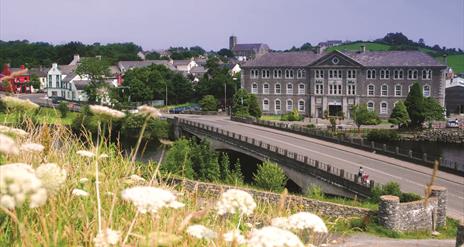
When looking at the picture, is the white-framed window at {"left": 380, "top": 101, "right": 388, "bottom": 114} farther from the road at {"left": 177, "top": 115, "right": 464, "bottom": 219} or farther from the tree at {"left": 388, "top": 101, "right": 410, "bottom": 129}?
the road at {"left": 177, "top": 115, "right": 464, "bottom": 219}

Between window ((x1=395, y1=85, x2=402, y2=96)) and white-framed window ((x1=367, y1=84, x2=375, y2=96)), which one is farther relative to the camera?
white-framed window ((x1=367, y1=84, x2=375, y2=96))

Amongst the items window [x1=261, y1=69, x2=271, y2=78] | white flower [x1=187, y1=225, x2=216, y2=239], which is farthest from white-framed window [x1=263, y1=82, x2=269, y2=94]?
white flower [x1=187, y1=225, x2=216, y2=239]

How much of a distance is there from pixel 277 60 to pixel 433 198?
61.2 metres

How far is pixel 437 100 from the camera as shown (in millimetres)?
75188

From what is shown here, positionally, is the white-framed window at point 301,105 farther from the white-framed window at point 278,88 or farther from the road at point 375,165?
the road at point 375,165

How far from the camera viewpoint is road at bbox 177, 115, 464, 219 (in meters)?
31.7

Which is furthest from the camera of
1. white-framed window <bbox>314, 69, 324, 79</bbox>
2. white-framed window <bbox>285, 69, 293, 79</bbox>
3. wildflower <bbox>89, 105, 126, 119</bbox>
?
white-framed window <bbox>285, 69, 293, 79</bbox>

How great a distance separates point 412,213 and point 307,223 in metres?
21.0

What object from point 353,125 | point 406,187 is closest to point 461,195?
point 406,187

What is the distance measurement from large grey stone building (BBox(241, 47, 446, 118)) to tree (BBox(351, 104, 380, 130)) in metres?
5.13

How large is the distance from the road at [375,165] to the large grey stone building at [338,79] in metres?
25.0

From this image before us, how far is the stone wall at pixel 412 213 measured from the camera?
22.9m

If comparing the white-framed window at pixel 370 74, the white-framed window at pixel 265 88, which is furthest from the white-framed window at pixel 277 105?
the white-framed window at pixel 370 74

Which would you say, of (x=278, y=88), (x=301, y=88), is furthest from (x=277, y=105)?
(x=301, y=88)
